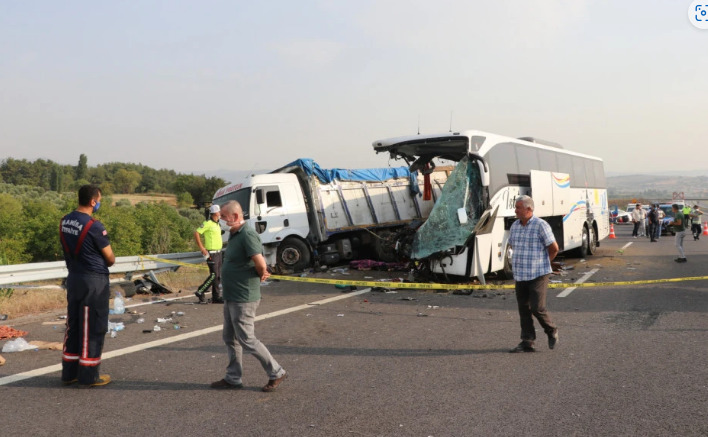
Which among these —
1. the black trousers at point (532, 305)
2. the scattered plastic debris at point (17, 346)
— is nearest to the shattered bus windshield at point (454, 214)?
the black trousers at point (532, 305)

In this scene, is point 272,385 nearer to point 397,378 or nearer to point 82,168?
point 397,378

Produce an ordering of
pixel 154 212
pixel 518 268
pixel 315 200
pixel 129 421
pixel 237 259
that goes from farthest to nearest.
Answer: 1. pixel 154 212
2. pixel 315 200
3. pixel 518 268
4. pixel 237 259
5. pixel 129 421

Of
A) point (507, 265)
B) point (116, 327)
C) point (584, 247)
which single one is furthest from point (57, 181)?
point (116, 327)

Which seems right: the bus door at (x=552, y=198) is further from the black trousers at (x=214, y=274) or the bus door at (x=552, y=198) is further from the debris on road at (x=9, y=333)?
the debris on road at (x=9, y=333)

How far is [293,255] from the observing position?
49.8 feet

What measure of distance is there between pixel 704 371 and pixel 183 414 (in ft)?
16.0

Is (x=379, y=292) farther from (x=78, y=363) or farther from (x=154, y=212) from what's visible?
(x=154, y=212)

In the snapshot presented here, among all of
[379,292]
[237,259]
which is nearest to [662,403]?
[237,259]

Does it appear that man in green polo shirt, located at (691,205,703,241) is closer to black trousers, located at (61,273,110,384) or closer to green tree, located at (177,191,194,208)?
black trousers, located at (61,273,110,384)

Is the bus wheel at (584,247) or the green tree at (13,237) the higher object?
the green tree at (13,237)

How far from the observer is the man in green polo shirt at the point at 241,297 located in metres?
5.01

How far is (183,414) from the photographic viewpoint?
4.47 m

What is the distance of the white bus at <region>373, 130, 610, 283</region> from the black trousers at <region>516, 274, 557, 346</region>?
477 centimetres

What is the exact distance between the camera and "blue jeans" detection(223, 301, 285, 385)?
499cm
